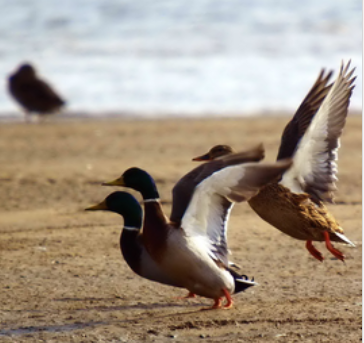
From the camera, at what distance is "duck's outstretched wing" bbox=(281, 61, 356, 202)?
20.4 feet

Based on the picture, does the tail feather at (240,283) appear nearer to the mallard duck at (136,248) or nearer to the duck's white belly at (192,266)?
the mallard duck at (136,248)

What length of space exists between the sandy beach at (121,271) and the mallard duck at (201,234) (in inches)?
9.5

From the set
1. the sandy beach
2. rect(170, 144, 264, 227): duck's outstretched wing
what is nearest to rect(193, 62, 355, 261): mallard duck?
the sandy beach

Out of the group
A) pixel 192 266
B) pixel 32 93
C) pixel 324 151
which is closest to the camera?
pixel 192 266

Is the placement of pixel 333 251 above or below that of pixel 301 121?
below

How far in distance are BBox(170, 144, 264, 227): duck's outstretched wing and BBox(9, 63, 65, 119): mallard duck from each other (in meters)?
9.42

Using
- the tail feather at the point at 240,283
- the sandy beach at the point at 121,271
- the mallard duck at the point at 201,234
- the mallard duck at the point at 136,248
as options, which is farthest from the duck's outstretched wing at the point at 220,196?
the sandy beach at the point at 121,271

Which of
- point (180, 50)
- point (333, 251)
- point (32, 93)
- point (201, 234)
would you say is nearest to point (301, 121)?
point (333, 251)

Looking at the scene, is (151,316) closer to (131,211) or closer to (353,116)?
(131,211)

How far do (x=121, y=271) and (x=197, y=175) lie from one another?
1.56 meters

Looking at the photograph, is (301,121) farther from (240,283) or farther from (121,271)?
(121,271)

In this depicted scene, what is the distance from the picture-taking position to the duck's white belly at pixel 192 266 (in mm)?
5098

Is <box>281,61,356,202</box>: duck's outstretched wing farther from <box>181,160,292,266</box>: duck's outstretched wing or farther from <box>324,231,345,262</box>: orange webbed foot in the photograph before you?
<box>181,160,292,266</box>: duck's outstretched wing

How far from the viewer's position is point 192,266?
202 inches
